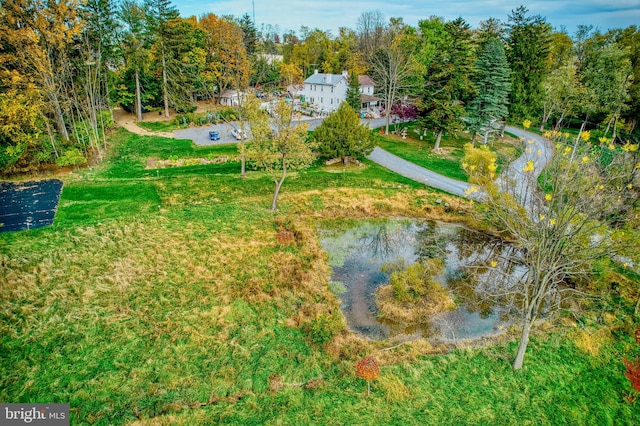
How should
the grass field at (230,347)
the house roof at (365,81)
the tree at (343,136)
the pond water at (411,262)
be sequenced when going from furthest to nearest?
the house roof at (365,81)
the tree at (343,136)
the pond water at (411,262)
the grass field at (230,347)

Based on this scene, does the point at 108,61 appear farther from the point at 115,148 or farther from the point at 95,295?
the point at 95,295

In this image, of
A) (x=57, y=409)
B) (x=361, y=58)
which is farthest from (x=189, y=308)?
(x=361, y=58)

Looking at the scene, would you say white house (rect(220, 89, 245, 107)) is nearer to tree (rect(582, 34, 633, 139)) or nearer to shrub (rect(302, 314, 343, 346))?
shrub (rect(302, 314, 343, 346))

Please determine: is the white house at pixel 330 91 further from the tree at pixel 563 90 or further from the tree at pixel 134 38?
the tree at pixel 134 38

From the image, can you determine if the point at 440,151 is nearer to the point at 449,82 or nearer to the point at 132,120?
the point at 449,82

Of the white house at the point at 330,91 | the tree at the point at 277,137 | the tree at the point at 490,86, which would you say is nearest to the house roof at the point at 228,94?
the white house at the point at 330,91

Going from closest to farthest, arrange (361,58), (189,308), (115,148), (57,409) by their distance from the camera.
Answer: (57,409)
(189,308)
(115,148)
(361,58)

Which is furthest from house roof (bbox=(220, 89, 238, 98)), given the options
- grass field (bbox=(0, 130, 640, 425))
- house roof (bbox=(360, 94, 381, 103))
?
grass field (bbox=(0, 130, 640, 425))
